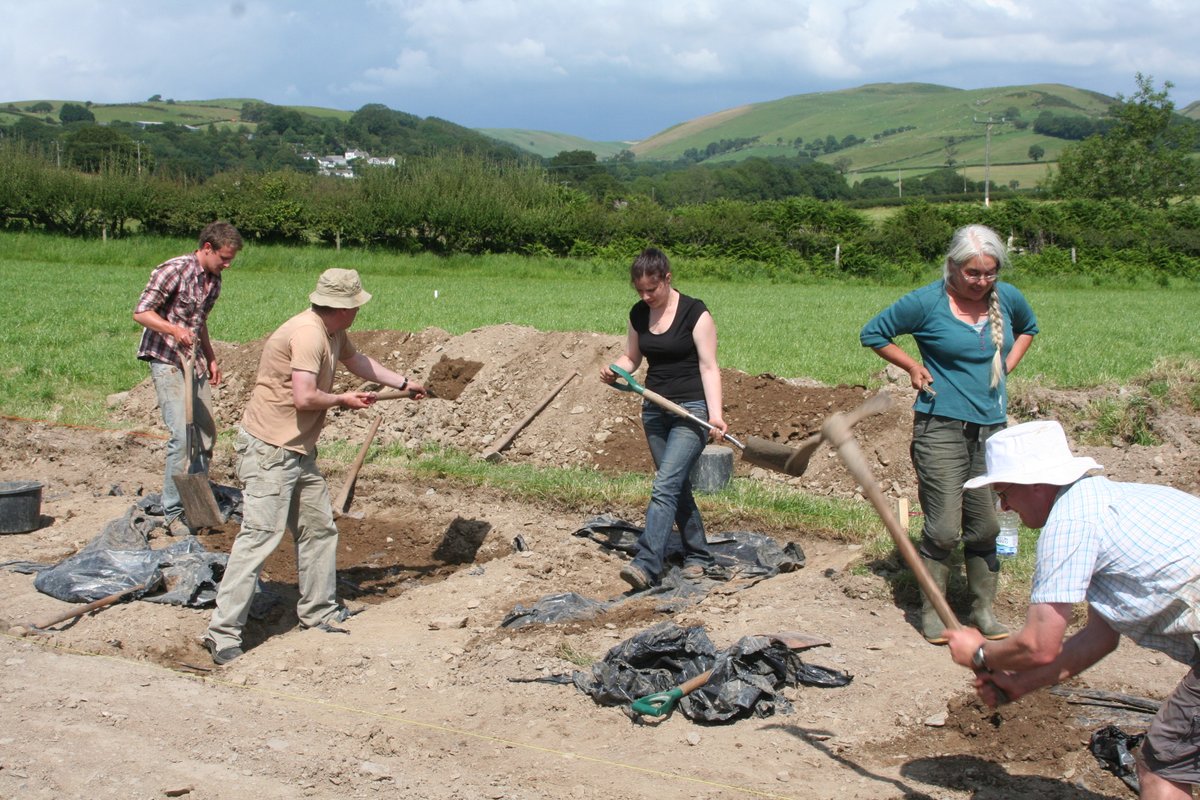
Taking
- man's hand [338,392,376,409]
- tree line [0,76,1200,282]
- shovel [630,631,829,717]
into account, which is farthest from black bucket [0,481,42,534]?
tree line [0,76,1200,282]

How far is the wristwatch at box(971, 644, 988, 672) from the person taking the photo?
3703mm

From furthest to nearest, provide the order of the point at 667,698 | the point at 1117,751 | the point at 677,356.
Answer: the point at 677,356 < the point at 667,698 < the point at 1117,751

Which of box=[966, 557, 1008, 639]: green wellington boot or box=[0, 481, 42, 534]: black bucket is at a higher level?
box=[966, 557, 1008, 639]: green wellington boot

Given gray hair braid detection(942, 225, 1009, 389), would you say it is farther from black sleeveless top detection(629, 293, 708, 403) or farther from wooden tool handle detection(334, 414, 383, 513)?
wooden tool handle detection(334, 414, 383, 513)

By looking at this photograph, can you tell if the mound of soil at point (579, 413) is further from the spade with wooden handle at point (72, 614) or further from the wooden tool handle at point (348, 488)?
the spade with wooden handle at point (72, 614)

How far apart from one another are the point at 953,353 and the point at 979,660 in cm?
244

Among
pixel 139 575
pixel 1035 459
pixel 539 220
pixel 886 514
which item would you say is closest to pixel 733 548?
pixel 886 514

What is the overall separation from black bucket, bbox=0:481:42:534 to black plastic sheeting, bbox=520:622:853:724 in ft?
16.0

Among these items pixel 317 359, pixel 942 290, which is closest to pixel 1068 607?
pixel 942 290

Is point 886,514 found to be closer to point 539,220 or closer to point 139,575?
point 139,575

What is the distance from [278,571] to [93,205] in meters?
34.2

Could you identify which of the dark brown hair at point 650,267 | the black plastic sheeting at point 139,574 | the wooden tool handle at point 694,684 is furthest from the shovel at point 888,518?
the black plastic sheeting at point 139,574

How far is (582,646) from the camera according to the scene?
6.01 m

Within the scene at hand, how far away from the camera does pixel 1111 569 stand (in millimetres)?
3398
